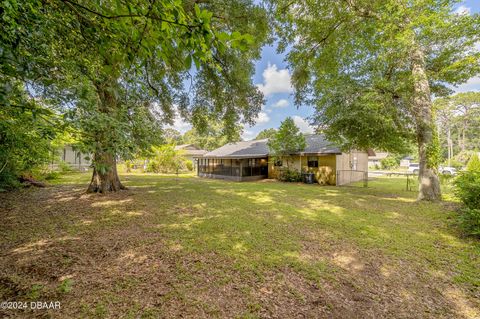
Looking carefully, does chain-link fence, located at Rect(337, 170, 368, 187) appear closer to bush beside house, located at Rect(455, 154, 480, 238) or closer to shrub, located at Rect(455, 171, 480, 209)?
shrub, located at Rect(455, 171, 480, 209)

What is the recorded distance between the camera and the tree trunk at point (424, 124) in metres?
7.79

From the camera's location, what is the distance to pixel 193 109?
10961 millimetres

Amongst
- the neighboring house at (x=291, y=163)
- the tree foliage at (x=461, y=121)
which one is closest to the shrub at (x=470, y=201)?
the neighboring house at (x=291, y=163)

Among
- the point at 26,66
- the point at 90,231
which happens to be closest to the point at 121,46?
the point at 26,66

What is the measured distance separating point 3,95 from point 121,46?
109 centimetres

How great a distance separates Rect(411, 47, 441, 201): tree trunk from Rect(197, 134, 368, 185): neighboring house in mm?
5658

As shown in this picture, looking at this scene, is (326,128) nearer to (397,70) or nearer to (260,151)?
(397,70)

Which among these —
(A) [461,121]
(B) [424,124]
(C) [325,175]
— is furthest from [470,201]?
(A) [461,121]

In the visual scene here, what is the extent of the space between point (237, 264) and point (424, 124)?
9.17 meters

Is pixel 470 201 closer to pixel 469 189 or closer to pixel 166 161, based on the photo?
pixel 469 189

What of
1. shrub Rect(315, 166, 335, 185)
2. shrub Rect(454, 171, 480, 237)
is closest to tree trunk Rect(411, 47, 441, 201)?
shrub Rect(454, 171, 480, 237)

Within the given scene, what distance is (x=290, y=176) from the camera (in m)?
16.2

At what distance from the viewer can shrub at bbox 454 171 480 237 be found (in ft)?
14.4

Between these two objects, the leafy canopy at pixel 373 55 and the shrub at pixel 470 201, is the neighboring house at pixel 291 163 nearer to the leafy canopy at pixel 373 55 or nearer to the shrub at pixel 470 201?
the leafy canopy at pixel 373 55
